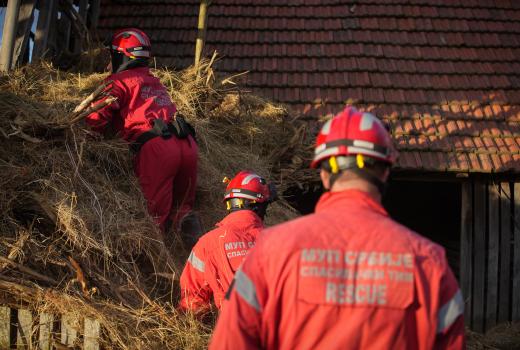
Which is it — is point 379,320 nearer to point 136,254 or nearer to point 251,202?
point 251,202

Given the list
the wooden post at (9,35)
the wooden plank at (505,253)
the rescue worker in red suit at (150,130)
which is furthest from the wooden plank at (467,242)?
the wooden post at (9,35)

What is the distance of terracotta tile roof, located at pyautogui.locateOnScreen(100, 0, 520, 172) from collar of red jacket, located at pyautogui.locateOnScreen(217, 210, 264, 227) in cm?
468

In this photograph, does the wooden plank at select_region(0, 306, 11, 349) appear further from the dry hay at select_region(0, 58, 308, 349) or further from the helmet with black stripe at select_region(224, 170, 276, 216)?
the helmet with black stripe at select_region(224, 170, 276, 216)

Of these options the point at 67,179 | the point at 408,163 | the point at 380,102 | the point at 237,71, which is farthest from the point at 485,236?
the point at 67,179

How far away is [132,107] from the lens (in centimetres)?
552

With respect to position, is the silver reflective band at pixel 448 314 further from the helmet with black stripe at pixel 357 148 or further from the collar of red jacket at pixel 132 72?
the collar of red jacket at pixel 132 72

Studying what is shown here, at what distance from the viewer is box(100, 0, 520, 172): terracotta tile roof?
9.20 meters

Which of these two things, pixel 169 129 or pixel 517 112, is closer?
pixel 169 129

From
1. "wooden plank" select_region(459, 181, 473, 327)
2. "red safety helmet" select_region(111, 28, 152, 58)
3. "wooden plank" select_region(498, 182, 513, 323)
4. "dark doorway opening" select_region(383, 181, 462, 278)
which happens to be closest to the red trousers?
"red safety helmet" select_region(111, 28, 152, 58)

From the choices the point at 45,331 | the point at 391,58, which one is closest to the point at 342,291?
the point at 45,331

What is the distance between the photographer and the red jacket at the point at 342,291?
6.85ft

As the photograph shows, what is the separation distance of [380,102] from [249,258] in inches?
302

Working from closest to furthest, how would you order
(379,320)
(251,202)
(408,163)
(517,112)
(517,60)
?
(379,320) → (251,202) → (408,163) → (517,112) → (517,60)

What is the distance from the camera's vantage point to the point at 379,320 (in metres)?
2.09
